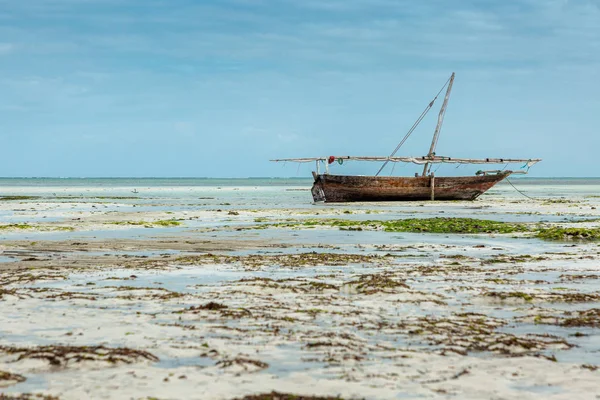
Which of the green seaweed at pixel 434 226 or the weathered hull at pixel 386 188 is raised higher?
the weathered hull at pixel 386 188

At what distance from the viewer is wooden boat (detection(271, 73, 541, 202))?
4744 cm

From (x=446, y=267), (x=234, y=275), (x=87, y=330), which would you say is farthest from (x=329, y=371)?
(x=446, y=267)

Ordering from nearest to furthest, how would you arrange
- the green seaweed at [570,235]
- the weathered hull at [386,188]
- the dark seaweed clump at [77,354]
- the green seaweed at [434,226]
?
the dark seaweed clump at [77,354]
the green seaweed at [570,235]
the green seaweed at [434,226]
the weathered hull at [386,188]

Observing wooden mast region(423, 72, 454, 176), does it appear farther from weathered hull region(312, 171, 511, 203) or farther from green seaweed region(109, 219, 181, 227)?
green seaweed region(109, 219, 181, 227)

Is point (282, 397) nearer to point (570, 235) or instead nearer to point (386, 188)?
point (570, 235)

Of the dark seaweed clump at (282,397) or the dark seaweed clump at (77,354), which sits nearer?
the dark seaweed clump at (282,397)

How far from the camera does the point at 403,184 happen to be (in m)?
48.2

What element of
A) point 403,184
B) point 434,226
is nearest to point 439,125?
point 403,184

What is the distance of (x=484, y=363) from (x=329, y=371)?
1426 millimetres

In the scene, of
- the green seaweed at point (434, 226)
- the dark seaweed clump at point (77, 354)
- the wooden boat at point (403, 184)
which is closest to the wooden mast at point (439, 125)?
the wooden boat at point (403, 184)

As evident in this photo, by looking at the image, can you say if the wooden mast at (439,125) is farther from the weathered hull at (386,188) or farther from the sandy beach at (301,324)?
the sandy beach at (301,324)

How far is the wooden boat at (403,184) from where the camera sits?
47.4 m

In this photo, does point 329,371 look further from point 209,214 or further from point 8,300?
point 209,214

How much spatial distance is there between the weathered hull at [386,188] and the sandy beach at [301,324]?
3136 centimetres
